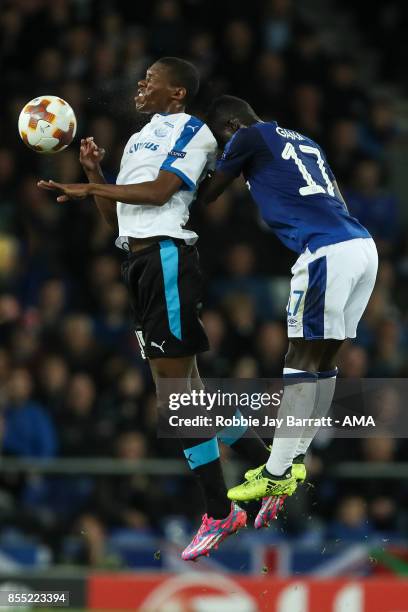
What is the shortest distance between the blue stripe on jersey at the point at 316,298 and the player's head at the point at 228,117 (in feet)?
3.01

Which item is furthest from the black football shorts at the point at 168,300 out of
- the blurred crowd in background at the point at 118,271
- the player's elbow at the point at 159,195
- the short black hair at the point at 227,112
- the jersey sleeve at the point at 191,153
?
the blurred crowd in background at the point at 118,271

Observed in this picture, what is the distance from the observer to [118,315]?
39.5ft

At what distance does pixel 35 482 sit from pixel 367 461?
111 inches

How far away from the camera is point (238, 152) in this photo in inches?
292

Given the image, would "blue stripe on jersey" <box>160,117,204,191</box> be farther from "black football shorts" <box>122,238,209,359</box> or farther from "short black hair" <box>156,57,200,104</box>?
"black football shorts" <box>122,238,209,359</box>

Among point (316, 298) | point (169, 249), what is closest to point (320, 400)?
point (316, 298)

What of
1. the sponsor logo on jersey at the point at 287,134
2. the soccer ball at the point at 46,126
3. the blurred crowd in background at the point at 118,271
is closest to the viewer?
the soccer ball at the point at 46,126

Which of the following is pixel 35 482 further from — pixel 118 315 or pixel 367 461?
pixel 367 461

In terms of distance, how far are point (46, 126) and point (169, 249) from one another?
96cm

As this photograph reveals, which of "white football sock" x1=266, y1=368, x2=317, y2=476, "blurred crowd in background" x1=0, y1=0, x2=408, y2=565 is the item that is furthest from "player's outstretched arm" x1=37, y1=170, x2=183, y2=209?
"blurred crowd in background" x1=0, y1=0, x2=408, y2=565

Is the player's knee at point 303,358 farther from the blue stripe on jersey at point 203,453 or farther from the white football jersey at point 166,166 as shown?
the white football jersey at point 166,166

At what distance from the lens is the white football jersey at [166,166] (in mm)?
7461

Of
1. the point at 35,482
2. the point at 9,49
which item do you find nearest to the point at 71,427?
the point at 35,482

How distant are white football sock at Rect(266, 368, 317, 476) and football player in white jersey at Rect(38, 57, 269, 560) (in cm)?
37
